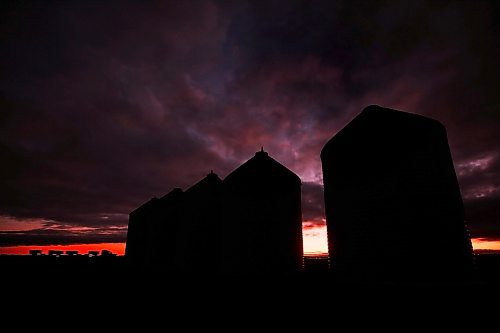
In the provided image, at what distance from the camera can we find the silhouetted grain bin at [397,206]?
7836mm

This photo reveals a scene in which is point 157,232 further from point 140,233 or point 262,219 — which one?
point 262,219

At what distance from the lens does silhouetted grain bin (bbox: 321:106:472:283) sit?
25.7 ft

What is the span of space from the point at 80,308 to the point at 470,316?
424 inches

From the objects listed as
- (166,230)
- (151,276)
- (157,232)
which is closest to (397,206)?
(151,276)

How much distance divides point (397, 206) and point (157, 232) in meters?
24.2

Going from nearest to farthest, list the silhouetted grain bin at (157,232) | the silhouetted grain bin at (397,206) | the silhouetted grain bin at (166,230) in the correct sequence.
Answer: the silhouetted grain bin at (397,206)
the silhouetted grain bin at (166,230)
the silhouetted grain bin at (157,232)

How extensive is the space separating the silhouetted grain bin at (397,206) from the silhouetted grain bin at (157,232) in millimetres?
18172

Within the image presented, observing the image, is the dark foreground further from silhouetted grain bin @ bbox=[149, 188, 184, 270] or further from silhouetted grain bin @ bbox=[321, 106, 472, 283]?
silhouetted grain bin @ bbox=[149, 188, 184, 270]

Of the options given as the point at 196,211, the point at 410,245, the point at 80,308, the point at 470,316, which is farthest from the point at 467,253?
the point at 196,211

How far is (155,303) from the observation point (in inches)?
342

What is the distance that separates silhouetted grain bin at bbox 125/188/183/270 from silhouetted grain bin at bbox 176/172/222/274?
12.9ft

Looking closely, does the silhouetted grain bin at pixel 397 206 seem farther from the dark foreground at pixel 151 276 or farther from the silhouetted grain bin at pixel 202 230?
the silhouetted grain bin at pixel 202 230

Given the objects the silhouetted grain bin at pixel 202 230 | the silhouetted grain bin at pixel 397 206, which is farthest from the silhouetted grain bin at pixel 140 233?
the silhouetted grain bin at pixel 397 206

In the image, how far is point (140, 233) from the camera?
32.2 m
